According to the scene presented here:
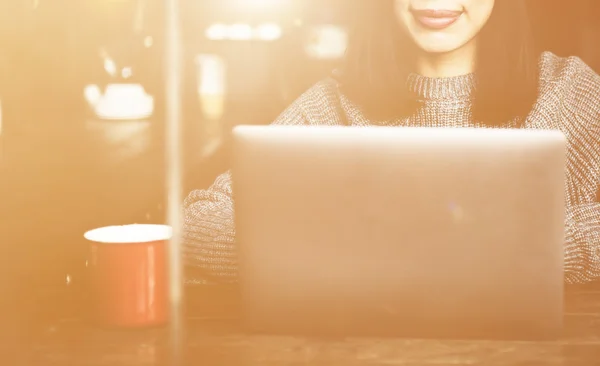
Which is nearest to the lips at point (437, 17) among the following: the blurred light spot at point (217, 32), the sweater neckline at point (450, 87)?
the sweater neckline at point (450, 87)

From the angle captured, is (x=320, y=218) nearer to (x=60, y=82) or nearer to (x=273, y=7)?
(x=60, y=82)

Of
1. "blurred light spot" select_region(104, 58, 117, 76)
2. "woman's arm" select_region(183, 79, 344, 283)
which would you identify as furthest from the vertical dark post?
"blurred light spot" select_region(104, 58, 117, 76)

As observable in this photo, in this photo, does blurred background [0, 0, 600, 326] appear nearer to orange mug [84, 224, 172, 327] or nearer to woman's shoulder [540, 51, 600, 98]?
orange mug [84, 224, 172, 327]

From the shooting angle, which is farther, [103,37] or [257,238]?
[103,37]

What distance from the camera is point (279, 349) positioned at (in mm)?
744

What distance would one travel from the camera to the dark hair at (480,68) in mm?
1469

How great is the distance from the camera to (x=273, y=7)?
394cm

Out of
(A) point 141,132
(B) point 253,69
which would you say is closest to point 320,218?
(A) point 141,132

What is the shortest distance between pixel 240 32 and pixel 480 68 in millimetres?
2663

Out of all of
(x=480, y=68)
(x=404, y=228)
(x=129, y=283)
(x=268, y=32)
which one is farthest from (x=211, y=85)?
(x=404, y=228)

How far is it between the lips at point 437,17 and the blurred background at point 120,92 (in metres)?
0.19

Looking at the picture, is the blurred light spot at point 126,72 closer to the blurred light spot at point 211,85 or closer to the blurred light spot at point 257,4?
the blurred light spot at point 211,85

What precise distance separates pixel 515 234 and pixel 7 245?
784 mm

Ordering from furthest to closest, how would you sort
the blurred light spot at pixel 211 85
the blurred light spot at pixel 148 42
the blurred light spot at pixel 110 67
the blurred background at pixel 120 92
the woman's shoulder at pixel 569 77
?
the blurred light spot at pixel 211 85 < the blurred light spot at pixel 148 42 < the blurred light spot at pixel 110 67 < the woman's shoulder at pixel 569 77 < the blurred background at pixel 120 92
